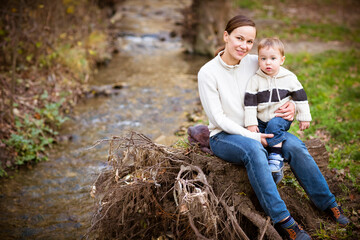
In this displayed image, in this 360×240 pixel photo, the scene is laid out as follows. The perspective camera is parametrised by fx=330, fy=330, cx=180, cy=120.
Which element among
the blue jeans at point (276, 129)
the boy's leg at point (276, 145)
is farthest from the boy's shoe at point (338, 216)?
the blue jeans at point (276, 129)

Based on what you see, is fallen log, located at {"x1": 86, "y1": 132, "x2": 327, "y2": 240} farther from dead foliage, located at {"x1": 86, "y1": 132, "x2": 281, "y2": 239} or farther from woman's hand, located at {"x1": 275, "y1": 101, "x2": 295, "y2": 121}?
woman's hand, located at {"x1": 275, "y1": 101, "x2": 295, "y2": 121}

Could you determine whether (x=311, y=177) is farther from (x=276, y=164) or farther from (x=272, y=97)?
(x=272, y=97)

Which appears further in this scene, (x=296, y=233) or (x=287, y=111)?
(x=287, y=111)

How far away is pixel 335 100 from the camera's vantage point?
21.3ft

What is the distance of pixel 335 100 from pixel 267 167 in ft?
14.2

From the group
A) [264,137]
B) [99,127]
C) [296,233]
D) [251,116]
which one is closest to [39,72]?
[99,127]

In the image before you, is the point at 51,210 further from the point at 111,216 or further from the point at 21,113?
the point at 21,113

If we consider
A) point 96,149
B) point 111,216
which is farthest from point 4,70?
point 111,216

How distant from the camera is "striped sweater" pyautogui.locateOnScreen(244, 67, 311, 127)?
10.7ft

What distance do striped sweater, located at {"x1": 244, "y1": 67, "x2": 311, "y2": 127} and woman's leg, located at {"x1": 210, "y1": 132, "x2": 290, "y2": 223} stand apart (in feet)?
0.96

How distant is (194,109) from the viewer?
7066mm

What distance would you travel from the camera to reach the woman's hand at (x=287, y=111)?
3.24 metres

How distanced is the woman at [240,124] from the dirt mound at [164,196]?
0.19m

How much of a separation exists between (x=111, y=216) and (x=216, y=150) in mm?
1225
